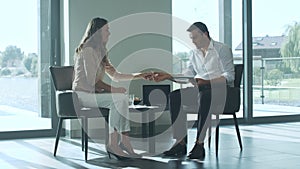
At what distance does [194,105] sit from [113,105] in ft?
2.58

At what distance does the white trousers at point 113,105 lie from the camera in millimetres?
4461

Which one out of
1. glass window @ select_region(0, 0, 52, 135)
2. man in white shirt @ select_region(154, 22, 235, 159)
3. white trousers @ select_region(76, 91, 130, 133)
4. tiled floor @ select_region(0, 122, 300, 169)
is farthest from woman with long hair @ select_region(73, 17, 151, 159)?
glass window @ select_region(0, 0, 52, 135)

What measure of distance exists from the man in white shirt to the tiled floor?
22 centimetres

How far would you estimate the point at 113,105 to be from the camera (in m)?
4.48

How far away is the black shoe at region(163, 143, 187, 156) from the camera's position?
464 cm

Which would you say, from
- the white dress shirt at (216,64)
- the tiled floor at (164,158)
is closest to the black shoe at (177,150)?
the tiled floor at (164,158)

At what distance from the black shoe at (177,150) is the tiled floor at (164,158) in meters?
0.13

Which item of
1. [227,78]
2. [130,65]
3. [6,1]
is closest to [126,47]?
[130,65]

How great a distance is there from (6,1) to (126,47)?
1581 mm

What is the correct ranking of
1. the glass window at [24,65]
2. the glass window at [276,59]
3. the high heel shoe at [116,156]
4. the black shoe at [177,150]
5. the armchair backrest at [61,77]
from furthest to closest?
the glass window at [276,59] → the glass window at [24,65] → the armchair backrest at [61,77] → the black shoe at [177,150] → the high heel shoe at [116,156]

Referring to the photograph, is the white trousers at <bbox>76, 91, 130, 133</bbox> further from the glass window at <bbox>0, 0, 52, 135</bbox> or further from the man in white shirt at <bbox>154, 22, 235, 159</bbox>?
the glass window at <bbox>0, 0, 52, 135</bbox>

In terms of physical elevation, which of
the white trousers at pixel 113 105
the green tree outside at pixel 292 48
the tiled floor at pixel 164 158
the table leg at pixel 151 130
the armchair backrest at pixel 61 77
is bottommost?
the tiled floor at pixel 164 158

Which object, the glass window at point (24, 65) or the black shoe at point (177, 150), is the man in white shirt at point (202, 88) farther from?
the glass window at point (24, 65)

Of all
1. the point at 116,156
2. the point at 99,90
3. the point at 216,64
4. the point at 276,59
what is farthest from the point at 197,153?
the point at 276,59
